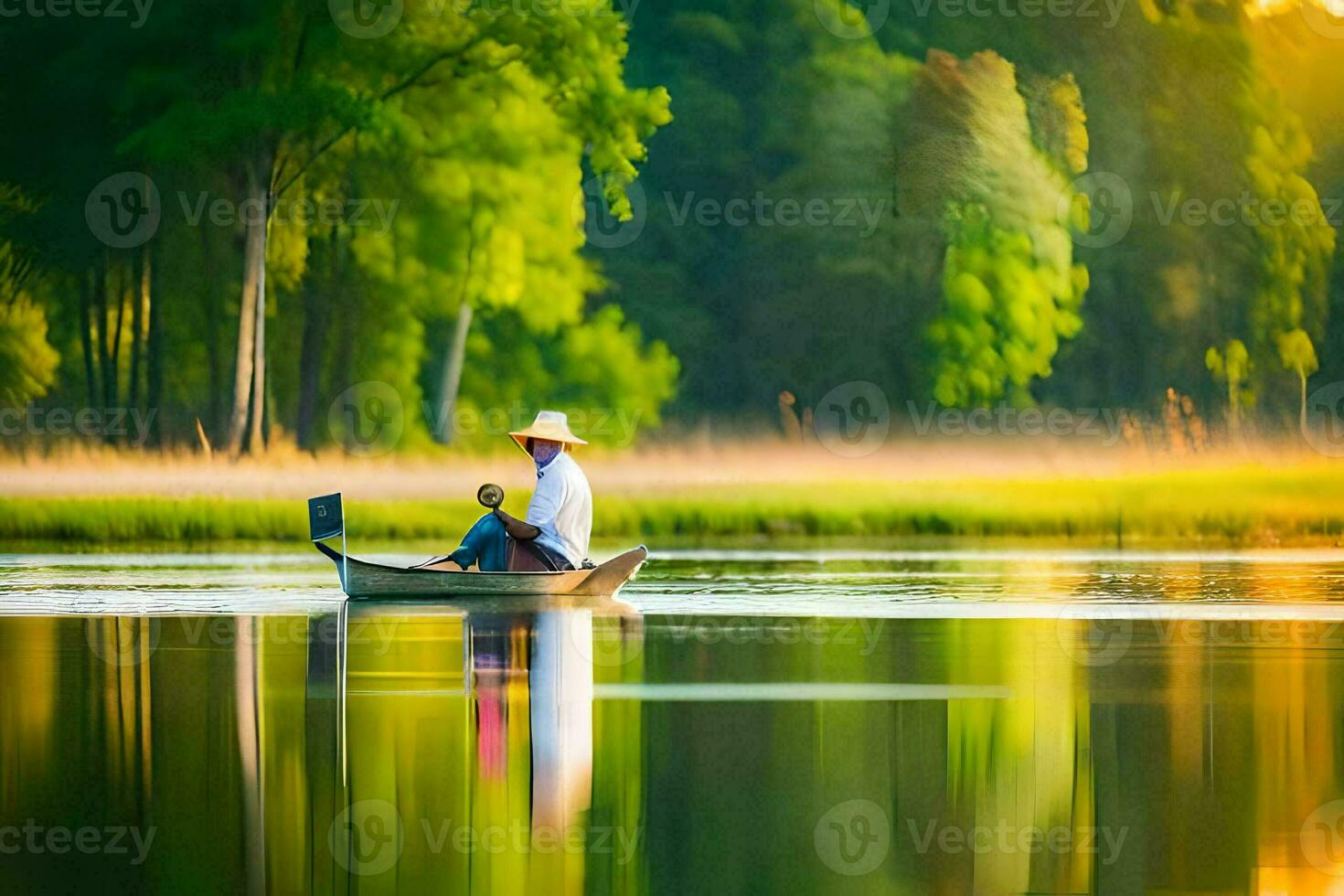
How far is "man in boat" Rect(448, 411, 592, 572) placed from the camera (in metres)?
18.0

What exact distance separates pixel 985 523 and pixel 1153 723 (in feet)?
78.1

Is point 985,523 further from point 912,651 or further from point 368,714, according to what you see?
point 368,714

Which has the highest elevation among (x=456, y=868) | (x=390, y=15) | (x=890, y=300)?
(x=390, y=15)

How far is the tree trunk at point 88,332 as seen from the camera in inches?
1511

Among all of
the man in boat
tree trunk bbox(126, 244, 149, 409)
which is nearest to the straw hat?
the man in boat

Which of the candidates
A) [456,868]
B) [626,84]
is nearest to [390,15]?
[626,84]

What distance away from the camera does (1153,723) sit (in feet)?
34.6

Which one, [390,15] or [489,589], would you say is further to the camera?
[390,15]

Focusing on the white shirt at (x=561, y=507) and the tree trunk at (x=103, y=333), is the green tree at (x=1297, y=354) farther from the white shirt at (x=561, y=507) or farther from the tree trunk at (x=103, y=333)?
the white shirt at (x=561, y=507)

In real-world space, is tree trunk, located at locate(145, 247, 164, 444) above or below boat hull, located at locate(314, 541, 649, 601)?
above

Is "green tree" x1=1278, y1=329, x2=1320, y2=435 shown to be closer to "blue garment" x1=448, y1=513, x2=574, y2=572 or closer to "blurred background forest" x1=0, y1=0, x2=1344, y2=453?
"blurred background forest" x1=0, y1=0, x2=1344, y2=453

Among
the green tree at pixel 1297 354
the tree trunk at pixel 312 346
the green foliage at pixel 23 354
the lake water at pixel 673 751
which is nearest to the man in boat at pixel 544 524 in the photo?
the lake water at pixel 673 751

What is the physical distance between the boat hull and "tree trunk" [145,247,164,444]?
19144mm

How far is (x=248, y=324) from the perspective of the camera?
114 feet
